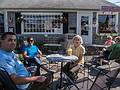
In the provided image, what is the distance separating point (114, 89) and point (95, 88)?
253 cm

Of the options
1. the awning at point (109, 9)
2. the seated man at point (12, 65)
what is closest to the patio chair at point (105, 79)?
the seated man at point (12, 65)

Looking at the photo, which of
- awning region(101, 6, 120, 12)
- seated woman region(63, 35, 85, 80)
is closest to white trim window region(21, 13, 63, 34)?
awning region(101, 6, 120, 12)

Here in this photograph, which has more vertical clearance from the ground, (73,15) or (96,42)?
(73,15)

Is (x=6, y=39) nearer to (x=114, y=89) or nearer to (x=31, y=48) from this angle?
(x=114, y=89)

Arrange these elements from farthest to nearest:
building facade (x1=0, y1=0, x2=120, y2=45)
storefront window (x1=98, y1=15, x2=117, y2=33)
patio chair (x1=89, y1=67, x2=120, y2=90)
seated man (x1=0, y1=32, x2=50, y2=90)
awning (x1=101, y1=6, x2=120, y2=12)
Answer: storefront window (x1=98, y1=15, x2=117, y2=33) → building facade (x1=0, y1=0, x2=120, y2=45) → awning (x1=101, y1=6, x2=120, y2=12) → patio chair (x1=89, y1=67, x2=120, y2=90) → seated man (x1=0, y1=32, x2=50, y2=90)

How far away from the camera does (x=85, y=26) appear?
813 inches

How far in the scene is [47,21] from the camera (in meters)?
20.4

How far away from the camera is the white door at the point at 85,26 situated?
20.3m

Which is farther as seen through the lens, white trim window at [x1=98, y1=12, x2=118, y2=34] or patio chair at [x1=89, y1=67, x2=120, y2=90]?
white trim window at [x1=98, y1=12, x2=118, y2=34]

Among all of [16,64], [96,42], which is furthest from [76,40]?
[96,42]

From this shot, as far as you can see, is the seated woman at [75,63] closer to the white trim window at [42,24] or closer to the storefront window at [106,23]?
the white trim window at [42,24]

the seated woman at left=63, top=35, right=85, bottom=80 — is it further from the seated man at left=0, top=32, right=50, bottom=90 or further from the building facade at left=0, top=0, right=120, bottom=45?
the building facade at left=0, top=0, right=120, bottom=45

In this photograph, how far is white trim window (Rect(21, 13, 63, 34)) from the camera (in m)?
20.2

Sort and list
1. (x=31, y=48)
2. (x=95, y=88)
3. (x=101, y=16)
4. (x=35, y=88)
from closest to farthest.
→ (x=35, y=88) → (x=95, y=88) → (x=31, y=48) → (x=101, y=16)
